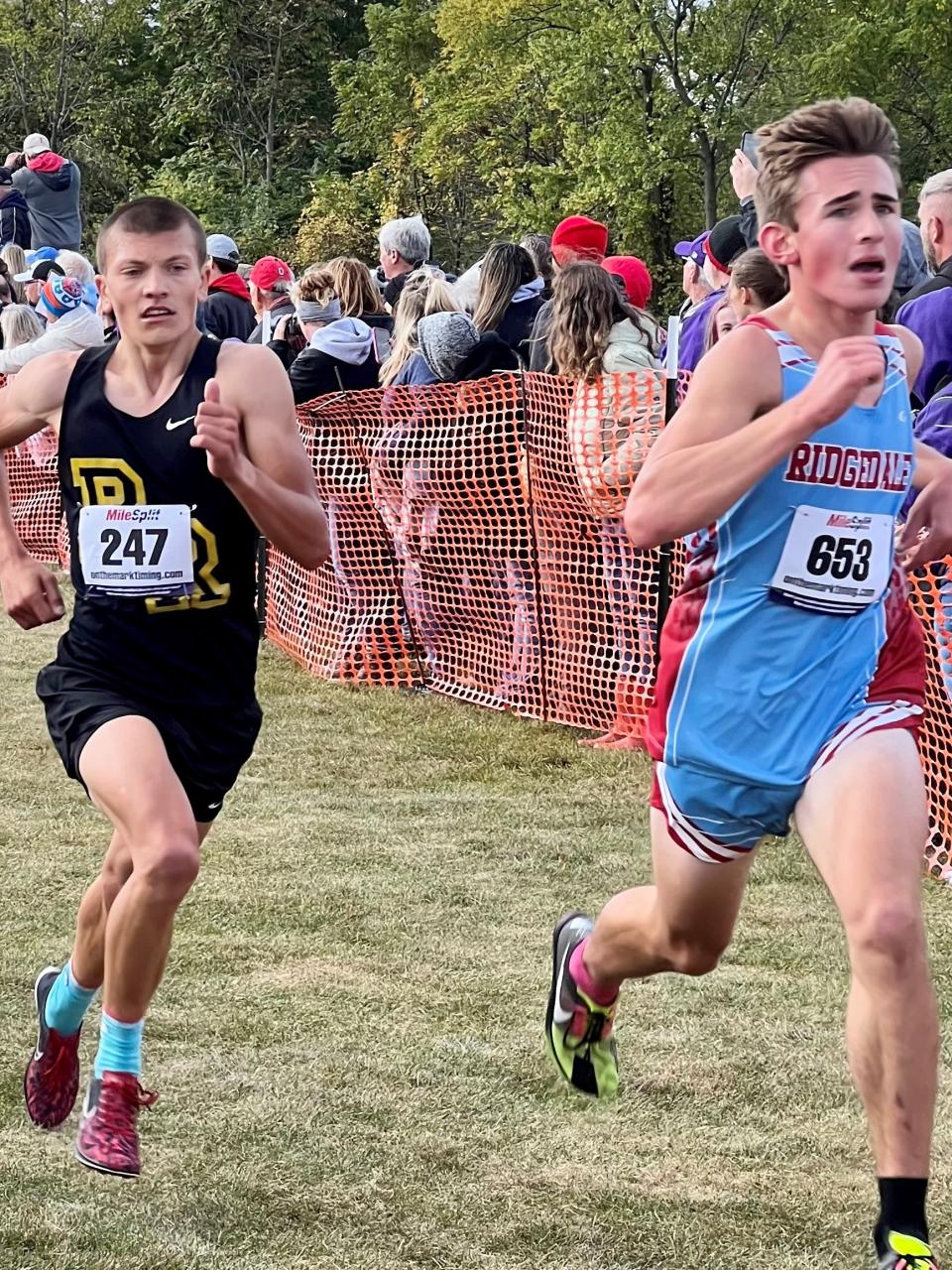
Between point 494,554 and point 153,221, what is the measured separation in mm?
5282

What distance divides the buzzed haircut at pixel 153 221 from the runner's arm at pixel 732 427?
1.46m

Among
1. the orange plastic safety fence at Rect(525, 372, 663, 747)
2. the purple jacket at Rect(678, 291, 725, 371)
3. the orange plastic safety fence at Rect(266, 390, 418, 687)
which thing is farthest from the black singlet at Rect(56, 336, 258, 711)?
the orange plastic safety fence at Rect(266, 390, 418, 687)

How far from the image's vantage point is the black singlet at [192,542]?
14.1ft

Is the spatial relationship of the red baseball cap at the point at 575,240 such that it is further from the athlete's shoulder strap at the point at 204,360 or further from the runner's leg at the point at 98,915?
the runner's leg at the point at 98,915

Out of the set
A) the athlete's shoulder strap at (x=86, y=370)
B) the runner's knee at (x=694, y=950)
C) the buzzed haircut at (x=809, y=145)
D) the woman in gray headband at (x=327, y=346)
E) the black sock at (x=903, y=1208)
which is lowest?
the black sock at (x=903, y=1208)

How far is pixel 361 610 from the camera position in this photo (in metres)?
10.7

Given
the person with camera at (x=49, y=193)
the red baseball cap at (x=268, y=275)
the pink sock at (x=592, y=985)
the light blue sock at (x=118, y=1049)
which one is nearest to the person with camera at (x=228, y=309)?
the red baseball cap at (x=268, y=275)

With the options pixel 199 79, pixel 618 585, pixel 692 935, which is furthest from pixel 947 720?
pixel 199 79

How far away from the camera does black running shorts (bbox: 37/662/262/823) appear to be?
4305 mm

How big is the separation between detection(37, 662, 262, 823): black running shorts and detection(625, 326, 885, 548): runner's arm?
1.33 metres

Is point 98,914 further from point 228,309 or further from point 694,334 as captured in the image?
point 228,309

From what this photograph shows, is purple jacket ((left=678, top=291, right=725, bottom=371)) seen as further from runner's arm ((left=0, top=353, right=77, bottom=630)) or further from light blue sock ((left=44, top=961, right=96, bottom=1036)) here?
light blue sock ((left=44, top=961, right=96, bottom=1036))

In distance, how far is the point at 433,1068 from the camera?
4.89 m

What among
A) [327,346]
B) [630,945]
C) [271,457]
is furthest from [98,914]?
[327,346]
